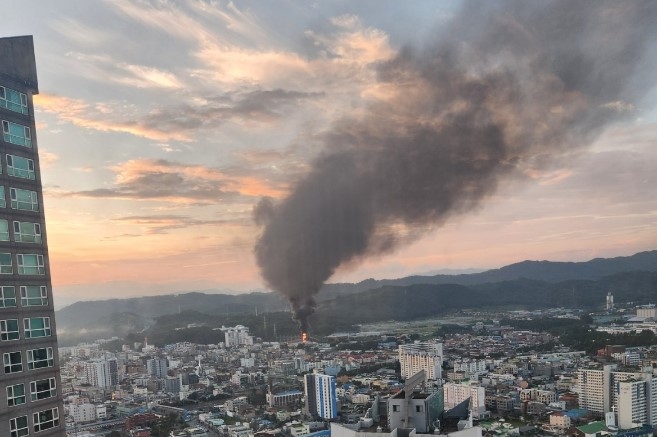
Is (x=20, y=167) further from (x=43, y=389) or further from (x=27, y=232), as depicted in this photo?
(x=43, y=389)

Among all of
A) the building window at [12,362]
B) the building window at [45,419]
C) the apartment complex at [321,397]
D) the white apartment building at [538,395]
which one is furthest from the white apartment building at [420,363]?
the building window at [12,362]

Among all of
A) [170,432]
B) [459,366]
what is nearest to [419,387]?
[170,432]

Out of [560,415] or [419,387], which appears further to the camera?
[560,415]

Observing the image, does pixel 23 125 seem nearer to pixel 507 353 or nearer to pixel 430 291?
pixel 507 353

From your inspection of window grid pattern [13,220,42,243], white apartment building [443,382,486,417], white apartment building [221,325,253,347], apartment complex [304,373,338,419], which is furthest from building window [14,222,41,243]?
white apartment building [221,325,253,347]

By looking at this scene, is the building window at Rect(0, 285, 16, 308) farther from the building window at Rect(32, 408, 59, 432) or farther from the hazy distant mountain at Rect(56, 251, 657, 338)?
the hazy distant mountain at Rect(56, 251, 657, 338)
